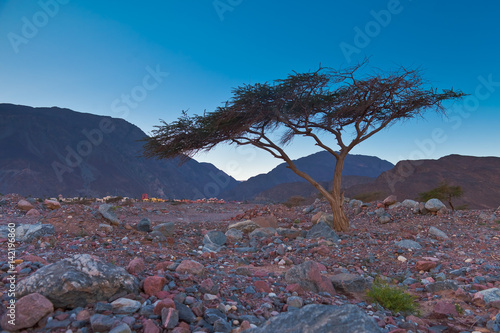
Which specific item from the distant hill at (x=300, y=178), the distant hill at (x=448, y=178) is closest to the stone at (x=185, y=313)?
the distant hill at (x=448, y=178)

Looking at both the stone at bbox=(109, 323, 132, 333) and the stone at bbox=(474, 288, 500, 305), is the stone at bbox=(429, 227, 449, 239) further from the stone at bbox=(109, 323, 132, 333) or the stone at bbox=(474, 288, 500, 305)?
the stone at bbox=(109, 323, 132, 333)

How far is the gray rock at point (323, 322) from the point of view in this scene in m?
2.51

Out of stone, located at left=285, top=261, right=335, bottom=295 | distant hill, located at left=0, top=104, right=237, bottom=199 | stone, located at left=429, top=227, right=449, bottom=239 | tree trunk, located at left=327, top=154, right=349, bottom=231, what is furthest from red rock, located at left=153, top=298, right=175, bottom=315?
distant hill, located at left=0, top=104, right=237, bottom=199

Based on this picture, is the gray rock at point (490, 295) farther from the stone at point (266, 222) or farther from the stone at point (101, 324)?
the stone at point (266, 222)

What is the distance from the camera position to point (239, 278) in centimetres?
481

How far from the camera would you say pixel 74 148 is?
7175 centimetres

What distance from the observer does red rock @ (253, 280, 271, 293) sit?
14.5 ft

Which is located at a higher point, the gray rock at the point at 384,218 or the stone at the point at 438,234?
the gray rock at the point at 384,218

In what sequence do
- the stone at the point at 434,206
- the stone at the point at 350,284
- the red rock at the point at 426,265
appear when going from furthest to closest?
the stone at the point at 434,206 → the red rock at the point at 426,265 → the stone at the point at 350,284

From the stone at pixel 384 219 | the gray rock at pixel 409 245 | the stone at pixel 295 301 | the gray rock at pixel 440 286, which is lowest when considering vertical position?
the gray rock at pixel 440 286

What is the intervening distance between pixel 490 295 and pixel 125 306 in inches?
187

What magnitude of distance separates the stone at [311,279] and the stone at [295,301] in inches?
31.6

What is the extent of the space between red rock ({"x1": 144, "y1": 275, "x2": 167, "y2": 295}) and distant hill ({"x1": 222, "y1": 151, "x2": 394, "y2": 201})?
Answer: 6133 centimetres

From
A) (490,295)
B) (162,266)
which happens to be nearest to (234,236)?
(162,266)
